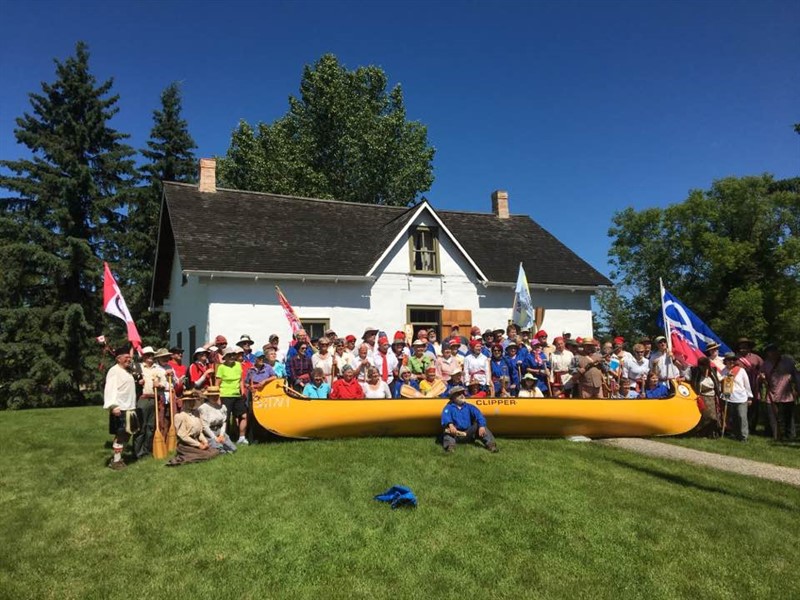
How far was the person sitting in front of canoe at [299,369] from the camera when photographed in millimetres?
10906

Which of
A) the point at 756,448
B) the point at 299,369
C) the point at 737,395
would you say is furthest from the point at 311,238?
the point at 756,448

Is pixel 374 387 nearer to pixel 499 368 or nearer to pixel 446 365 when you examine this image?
pixel 446 365

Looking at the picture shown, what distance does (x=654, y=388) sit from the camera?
11.8 meters

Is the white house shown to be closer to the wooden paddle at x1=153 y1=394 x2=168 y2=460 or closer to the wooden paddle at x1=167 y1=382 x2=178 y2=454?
the wooden paddle at x1=167 y1=382 x2=178 y2=454

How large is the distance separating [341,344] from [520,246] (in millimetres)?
11750

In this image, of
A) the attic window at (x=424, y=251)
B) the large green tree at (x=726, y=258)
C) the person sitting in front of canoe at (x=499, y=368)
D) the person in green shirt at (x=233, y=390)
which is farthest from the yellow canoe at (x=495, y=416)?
the large green tree at (x=726, y=258)

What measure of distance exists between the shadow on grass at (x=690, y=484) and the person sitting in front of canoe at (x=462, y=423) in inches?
71.4

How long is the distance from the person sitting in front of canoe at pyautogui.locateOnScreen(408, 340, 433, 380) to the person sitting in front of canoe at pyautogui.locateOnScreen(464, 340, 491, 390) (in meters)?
0.76

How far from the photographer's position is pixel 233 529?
6.06 meters

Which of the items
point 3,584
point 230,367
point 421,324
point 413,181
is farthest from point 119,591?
point 413,181

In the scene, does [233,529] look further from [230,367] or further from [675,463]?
[675,463]

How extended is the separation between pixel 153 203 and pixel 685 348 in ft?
72.0

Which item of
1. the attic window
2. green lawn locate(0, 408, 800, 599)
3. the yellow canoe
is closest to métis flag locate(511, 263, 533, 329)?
the attic window

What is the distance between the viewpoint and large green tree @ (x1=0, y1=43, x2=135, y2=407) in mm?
21203
